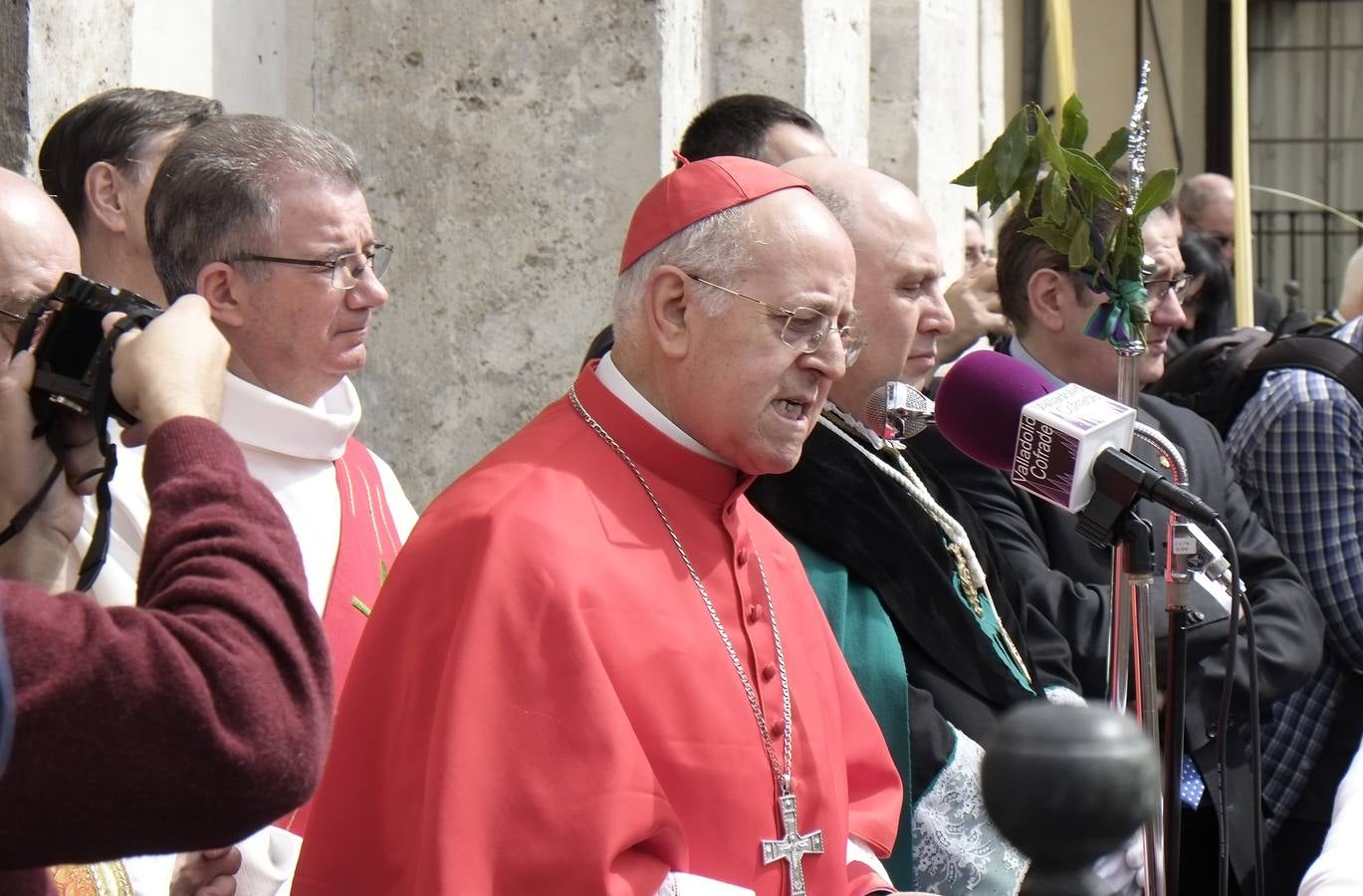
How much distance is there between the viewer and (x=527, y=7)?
492 cm

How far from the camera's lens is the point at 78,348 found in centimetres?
194

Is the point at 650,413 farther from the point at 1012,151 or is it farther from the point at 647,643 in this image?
the point at 1012,151

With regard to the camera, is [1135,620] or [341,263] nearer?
[1135,620]

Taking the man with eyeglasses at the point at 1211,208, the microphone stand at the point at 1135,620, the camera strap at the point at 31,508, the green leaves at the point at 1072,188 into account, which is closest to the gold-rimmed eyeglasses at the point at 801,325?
the microphone stand at the point at 1135,620

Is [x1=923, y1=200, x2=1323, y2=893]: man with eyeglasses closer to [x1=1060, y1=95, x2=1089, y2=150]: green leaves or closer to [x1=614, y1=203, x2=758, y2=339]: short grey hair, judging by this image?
[x1=1060, y1=95, x2=1089, y2=150]: green leaves

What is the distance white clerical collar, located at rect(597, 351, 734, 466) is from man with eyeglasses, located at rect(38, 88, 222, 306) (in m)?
0.94

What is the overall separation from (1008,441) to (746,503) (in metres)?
Answer: 0.42

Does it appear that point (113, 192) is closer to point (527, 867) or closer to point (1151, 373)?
point (527, 867)

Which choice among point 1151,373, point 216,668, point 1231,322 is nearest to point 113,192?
point 216,668

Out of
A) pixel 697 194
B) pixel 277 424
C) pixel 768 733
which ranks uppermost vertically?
pixel 697 194

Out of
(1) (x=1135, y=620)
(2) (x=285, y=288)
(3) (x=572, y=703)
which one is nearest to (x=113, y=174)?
(2) (x=285, y=288)

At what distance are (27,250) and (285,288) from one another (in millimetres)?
598

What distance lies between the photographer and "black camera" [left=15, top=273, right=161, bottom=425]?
1920 millimetres

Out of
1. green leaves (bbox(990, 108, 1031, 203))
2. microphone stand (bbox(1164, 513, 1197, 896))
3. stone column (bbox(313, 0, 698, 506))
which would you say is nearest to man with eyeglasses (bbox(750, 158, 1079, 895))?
green leaves (bbox(990, 108, 1031, 203))
